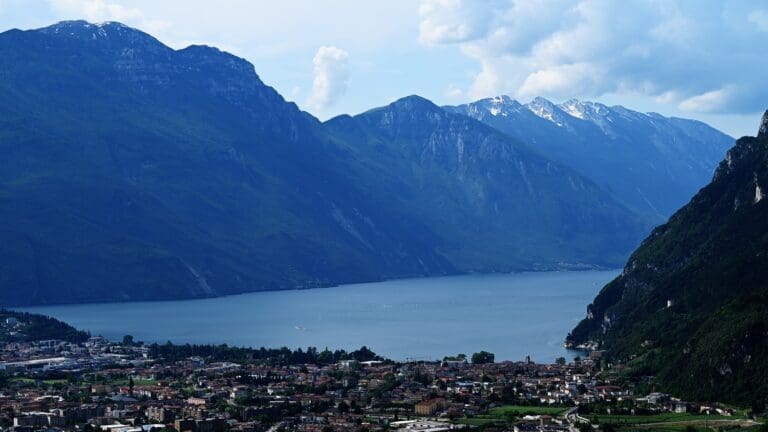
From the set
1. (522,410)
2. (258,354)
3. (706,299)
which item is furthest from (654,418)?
(258,354)

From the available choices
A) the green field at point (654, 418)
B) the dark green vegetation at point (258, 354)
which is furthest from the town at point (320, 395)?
the dark green vegetation at point (258, 354)

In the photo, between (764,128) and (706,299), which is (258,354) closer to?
(706,299)

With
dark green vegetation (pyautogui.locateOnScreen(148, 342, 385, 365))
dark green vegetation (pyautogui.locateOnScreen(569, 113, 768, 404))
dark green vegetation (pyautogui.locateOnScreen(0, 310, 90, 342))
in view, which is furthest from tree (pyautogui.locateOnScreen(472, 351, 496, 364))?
dark green vegetation (pyautogui.locateOnScreen(0, 310, 90, 342))

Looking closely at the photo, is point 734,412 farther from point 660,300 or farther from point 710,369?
point 660,300

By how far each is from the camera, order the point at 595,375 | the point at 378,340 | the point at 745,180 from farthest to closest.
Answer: the point at 378,340, the point at 745,180, the point at 595,375

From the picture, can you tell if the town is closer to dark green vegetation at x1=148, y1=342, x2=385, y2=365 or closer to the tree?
the tree

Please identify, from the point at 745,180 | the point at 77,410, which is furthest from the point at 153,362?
the point at 745,180
